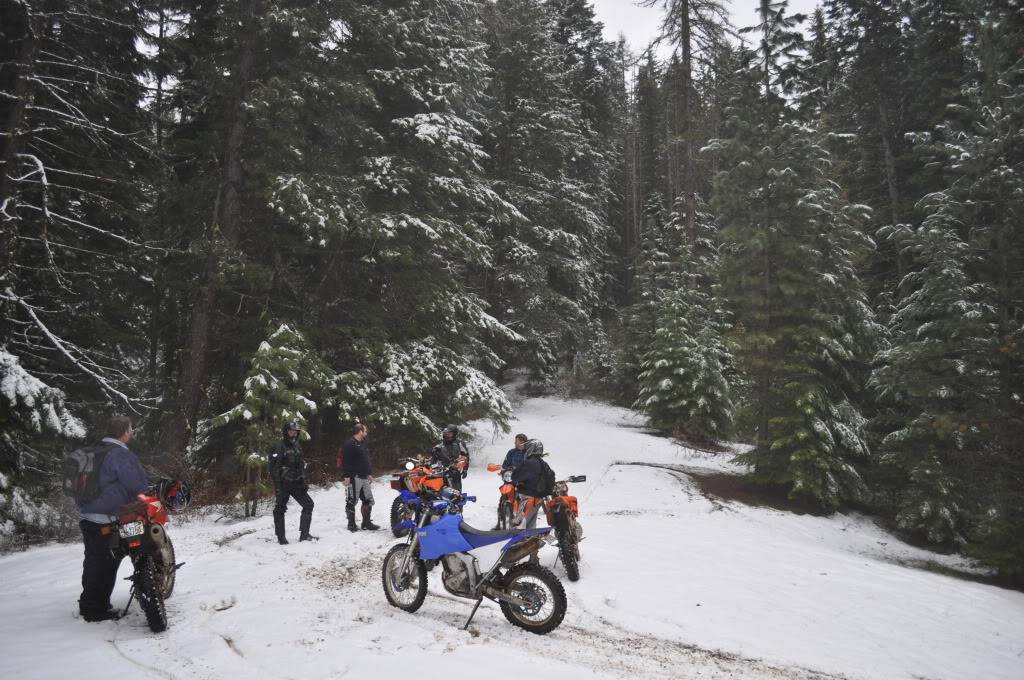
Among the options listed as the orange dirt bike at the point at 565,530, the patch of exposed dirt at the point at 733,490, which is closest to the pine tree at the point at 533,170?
the patch of exposed dirt at the point at 733,490

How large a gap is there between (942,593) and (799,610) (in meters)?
3.74

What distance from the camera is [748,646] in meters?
6.48

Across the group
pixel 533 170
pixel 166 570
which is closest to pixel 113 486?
pixel 166 570

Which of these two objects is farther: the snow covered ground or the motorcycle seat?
the motorcycle seat

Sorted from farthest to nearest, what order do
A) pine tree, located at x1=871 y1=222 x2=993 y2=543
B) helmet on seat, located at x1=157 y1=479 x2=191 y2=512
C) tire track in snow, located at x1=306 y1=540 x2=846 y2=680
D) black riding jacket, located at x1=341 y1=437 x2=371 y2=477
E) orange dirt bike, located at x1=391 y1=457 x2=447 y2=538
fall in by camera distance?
pine tree, located at x1=871 y1=222 x2=993 y2=543 → black riding jacket, located at x1=341 y1=437 x2=371 y2=477 → orange dirt bike, located at x1=391 y1=457 x2=447 y2=538 → helmet on seat, located at x1=157 y1=479 x2=191 y2=512 → tire track in snow, located at x1=306 y1=540 x2=846 y2=680

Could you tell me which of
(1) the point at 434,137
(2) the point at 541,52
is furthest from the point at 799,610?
(2) the point at 541,52

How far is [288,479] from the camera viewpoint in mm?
9039

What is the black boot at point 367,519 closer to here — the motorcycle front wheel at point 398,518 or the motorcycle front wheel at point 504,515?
the motorcycle front wheel at point 398,518

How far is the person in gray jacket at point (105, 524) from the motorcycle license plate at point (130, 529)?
248 millimetres

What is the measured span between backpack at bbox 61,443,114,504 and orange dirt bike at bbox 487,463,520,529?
4940 mm

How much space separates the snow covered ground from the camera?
16.4ft

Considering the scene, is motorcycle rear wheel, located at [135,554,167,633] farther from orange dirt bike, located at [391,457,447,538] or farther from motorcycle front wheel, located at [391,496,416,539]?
motorcycle front wheel, located at [391,496,416,539]

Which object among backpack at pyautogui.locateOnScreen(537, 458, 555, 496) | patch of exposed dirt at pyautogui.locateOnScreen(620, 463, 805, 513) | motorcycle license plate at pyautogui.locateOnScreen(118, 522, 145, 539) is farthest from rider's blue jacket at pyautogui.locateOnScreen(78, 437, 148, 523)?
patch of exposed dirt at pyautogui.locateOnScreen(620, 463, 805, 513)

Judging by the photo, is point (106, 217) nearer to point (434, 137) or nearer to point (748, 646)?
point (434, 137)
